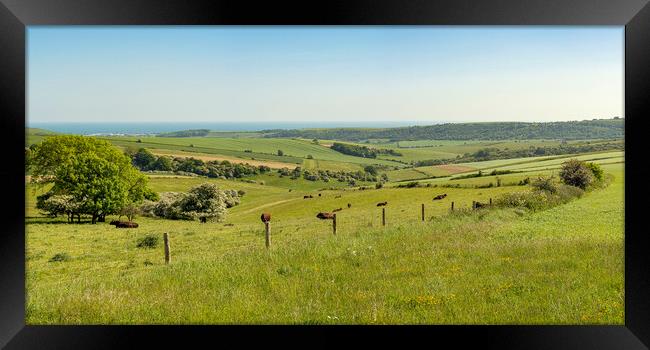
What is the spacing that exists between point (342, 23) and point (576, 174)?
23410 mm

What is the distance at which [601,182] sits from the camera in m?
24.9

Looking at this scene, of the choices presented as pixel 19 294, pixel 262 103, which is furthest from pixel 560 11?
pixel 262 103

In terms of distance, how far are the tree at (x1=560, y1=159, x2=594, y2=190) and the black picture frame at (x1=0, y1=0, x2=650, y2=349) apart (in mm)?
20681

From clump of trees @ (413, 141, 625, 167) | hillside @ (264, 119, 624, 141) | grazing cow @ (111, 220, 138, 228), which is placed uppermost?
hillside @ (264, 119, 624, 141)

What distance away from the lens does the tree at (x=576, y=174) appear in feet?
79.6

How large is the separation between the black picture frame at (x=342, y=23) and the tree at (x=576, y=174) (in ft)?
67.9

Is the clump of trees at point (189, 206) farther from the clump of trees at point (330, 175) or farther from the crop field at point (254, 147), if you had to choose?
the clump of trees at point (330, 175)

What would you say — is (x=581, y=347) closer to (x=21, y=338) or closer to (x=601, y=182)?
(x=21, y=338)

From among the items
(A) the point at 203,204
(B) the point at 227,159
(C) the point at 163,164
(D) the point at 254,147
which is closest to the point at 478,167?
(A) the point at 203,204

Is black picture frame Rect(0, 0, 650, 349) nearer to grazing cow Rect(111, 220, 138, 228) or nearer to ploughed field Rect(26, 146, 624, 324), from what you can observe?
ploughed field Rect(26, 146, 624, 324)

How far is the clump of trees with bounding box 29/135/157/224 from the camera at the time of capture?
1099 inches

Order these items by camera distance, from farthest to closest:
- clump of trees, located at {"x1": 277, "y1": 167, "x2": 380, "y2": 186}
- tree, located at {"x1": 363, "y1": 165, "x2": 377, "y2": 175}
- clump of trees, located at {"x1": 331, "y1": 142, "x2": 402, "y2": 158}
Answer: clump of trees, located at {"x1": 331, "y1": 142, "x2": 402, "y2": 158}, tree, located at {"x1": 363, "y1": 165, "x2": 377, "y2": 175}, clump of trees, located at {"x1": 277, "y1": 167, "x2": 380, "y2": 186}

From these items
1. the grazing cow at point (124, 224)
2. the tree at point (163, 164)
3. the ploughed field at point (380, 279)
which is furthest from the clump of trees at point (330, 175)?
the ploughed field at point (380, 279)

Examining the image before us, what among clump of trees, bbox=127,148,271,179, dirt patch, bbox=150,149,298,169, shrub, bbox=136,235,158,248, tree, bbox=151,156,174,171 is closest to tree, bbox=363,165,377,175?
dirt patch, bbox=150,149,298,169
